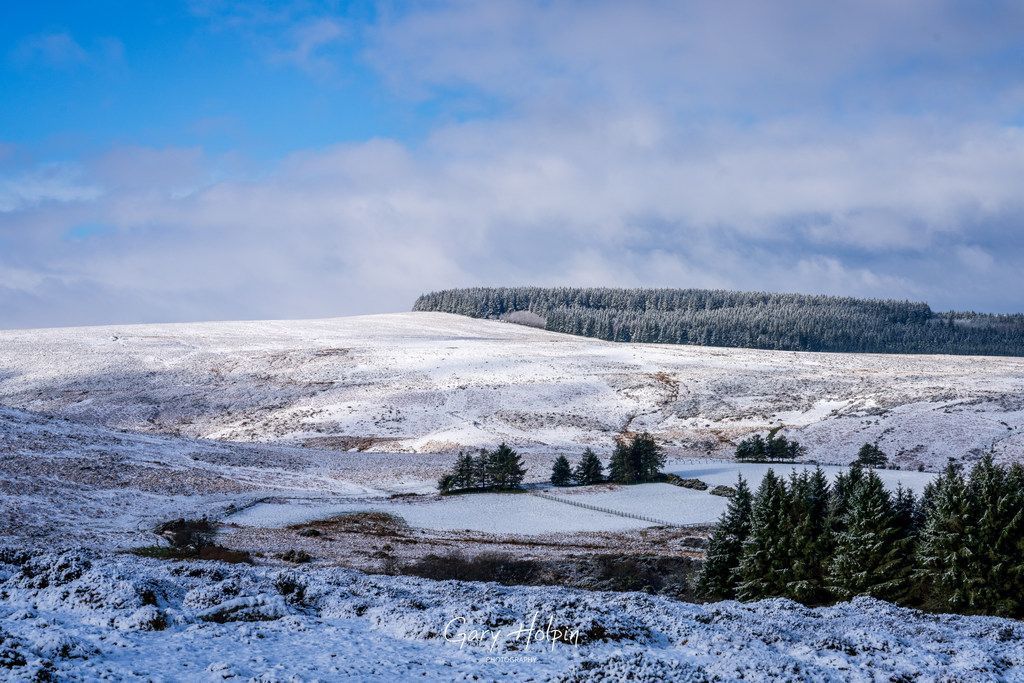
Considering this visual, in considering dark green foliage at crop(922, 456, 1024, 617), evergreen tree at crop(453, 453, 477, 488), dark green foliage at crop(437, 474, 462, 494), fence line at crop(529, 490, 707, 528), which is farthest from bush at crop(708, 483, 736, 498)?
dark green foliage at crop(922, 456, 1024, 617)

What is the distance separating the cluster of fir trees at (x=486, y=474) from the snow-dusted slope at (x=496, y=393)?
50.0 feet

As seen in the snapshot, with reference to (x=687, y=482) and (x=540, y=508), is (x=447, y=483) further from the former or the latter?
(x=687, y=482)

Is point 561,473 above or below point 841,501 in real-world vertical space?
below

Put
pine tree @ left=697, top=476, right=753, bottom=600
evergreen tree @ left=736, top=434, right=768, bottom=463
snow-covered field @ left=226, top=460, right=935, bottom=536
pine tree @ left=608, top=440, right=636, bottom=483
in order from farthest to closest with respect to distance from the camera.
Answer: evergreen tree @ left=736, top=434, right=768, bottom=463 < pine tree @ left=608, top=440, right=636, bottom=483 < snow-covered field @ left=226, top=460, right=935, bottom=536 < pine tree @ left=697, top=476, right=753, bottom=600

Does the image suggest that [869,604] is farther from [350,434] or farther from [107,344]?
[107,344]

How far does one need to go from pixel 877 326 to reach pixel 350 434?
145m

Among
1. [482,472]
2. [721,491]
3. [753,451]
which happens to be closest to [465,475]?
[482,472]

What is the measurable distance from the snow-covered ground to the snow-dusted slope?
175 feet

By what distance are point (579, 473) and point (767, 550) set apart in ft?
110

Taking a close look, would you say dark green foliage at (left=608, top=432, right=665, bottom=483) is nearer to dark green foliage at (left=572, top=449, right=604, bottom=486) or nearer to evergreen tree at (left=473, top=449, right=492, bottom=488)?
dark green foliage at (left=572, top=449, right=604, bottom=486)

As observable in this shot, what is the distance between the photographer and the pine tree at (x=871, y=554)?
89.9 ft

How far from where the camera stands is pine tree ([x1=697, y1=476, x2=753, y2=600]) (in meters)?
30.1

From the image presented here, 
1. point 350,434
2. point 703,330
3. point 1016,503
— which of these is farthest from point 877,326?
point 1016,503

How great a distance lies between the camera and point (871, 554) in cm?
2772
